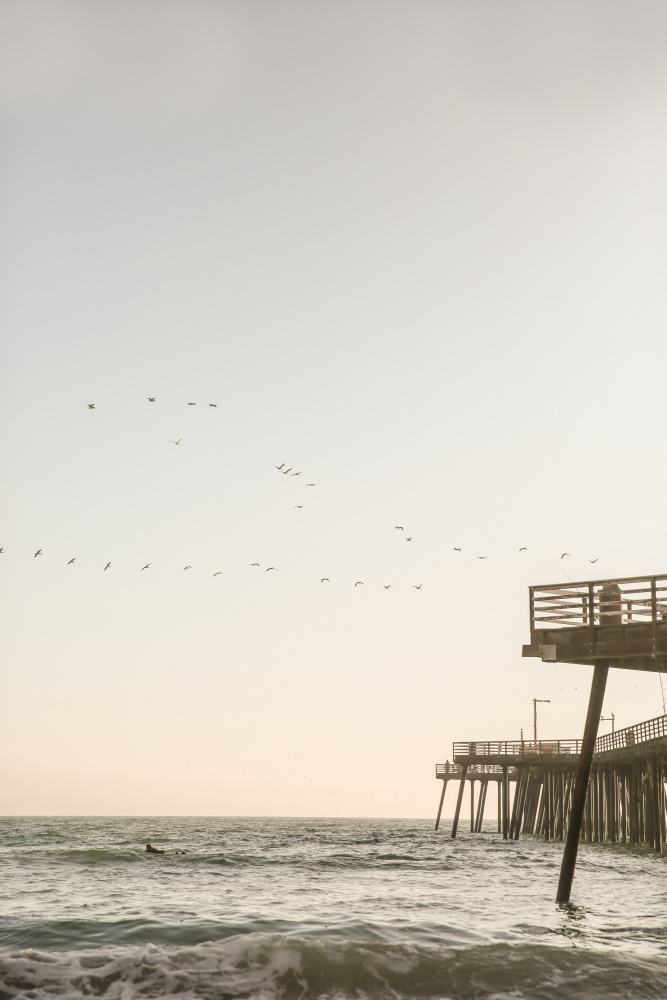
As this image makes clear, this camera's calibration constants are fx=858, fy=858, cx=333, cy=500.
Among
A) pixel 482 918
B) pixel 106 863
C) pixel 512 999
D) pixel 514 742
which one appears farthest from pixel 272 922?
pixel 514 742

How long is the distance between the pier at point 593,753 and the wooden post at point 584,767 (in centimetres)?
2

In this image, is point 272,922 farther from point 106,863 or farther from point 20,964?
point 106,863

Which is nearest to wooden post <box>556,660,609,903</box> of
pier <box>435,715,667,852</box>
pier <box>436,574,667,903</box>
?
pier <box>436,574,667,903</box>

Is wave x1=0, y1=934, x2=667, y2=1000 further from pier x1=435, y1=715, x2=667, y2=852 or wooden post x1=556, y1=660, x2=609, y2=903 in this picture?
pier x1=435, y1=715, x2=667, y2=852

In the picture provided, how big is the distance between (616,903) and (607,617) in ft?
19.0

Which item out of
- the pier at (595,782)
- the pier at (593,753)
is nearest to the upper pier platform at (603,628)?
the pier at (593,753)

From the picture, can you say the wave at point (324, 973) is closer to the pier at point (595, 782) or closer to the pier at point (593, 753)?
the pier at point (593, 753)

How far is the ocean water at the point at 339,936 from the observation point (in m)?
9.91

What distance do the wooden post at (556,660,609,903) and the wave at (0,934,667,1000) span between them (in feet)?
16.2

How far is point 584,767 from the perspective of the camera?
1638 centimetres

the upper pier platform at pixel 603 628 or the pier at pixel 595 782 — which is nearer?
the upper pier platform at pixel 603 628

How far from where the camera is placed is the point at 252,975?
10.1 m

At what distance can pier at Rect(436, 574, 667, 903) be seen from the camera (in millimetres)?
15961

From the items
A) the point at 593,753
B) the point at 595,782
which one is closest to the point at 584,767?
the point at 593,753
